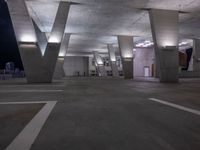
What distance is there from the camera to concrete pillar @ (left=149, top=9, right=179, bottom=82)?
20.7 meters

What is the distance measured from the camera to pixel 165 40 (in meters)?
21.0

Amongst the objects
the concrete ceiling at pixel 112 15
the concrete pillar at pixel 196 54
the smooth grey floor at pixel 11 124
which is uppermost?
the concrete ceiling at pixel 112 15

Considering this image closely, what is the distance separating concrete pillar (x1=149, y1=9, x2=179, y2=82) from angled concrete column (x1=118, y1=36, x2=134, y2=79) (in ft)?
42.1

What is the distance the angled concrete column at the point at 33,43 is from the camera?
58.7ft

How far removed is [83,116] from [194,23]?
86.5 ft

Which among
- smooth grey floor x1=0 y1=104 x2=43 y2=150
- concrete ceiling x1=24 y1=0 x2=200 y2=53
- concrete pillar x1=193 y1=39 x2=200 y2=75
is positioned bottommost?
smooth grey floor x1=0 y1=104 x2=43 y2=150

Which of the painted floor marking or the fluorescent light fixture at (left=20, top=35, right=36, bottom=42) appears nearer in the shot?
the painted floor marking

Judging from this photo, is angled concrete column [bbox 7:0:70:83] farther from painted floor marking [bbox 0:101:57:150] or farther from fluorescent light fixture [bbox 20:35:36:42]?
painted floor marking [bbox 0:101:57:150]

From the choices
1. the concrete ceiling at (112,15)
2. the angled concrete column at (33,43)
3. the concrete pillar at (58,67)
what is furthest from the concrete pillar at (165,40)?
the concrete pillar at (58,67)

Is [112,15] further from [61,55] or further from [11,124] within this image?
[11,124]

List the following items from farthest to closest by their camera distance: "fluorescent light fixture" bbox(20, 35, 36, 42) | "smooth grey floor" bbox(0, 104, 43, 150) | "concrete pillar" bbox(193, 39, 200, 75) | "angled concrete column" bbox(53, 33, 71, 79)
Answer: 1. "concrete pillar" bbox(193, 39, 200, 75)
2. "angled concrete column" bbox(53, 33, 71, 79)
3. "fluorescent light fixture" bbox(20, 35, 36, 42)
4. "smooth grey floor" bbox(0, 104, 43, 150)

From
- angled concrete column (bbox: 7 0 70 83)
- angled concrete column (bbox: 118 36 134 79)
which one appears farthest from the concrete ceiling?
angled concrete column (bbox: 118 36 134 79)

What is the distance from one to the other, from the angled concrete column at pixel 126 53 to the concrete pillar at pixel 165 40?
12.8 m

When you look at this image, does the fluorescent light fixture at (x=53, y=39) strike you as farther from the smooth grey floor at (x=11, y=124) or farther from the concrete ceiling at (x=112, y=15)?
the smooth grey floor at (x=11, y=124)
